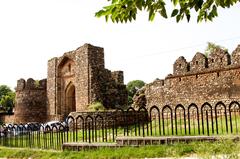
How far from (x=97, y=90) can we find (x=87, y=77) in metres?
1.04

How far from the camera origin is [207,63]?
14820mm

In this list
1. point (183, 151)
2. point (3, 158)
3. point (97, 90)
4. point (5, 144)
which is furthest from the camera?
point (97, 90)

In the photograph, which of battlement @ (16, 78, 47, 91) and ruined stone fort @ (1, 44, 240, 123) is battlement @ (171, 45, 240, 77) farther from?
battlement @ (16, 78, 47, 91)

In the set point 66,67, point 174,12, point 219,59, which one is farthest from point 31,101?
point 174,12

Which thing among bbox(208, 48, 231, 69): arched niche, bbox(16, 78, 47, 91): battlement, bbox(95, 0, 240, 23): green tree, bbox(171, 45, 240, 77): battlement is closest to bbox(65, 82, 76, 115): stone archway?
bbox(16, 78, 47, 91): battlement

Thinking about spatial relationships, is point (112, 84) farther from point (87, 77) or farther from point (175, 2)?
point (175, 2)

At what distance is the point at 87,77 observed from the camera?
2181cm

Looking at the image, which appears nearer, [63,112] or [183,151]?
[183,151]

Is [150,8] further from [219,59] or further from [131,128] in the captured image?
[219,59]

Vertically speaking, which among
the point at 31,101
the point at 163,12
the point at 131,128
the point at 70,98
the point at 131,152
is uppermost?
the point at 163,12

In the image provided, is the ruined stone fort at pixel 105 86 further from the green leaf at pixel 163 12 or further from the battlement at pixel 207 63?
the green leaf at pixel 163 12

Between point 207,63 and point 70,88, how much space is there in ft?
43.2

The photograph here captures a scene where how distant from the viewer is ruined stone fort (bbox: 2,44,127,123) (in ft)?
71.5

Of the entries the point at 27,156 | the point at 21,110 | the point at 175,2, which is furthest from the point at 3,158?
the point at 21,110
